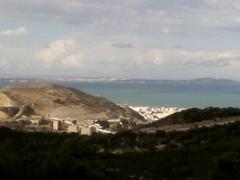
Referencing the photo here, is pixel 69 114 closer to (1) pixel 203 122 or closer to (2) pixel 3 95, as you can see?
(2) pixel 3 95

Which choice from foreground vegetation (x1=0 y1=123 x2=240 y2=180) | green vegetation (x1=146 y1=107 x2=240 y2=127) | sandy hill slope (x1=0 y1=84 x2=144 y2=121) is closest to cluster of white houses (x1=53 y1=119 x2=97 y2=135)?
green vegetation (x1=146 y1=107 x2=240 y2=127)

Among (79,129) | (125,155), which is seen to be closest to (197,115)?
(125,155)

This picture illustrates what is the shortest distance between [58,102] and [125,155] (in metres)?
88.3

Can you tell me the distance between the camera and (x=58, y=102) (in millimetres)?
103625

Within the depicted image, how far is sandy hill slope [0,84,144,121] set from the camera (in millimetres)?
96062

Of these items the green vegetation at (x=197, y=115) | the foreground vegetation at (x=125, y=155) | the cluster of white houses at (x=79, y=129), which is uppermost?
the green vegetation at (x=197, y=115)

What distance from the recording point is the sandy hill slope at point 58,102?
Result: 96.1 m

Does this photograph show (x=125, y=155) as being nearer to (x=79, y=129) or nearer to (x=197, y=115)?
(x=197, y=115)

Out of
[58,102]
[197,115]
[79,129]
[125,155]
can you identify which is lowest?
[79,129]

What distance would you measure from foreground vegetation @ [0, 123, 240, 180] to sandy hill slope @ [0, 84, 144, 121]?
7014 centimetres

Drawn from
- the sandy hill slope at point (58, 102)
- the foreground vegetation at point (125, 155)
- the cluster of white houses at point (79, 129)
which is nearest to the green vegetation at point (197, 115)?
the foreground vegetation at point (125, 155)

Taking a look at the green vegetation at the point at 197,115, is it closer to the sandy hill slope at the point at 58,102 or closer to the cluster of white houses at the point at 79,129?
the cluster of white houses at the point at 79,129

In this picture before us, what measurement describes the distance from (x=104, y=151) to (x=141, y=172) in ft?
10.0

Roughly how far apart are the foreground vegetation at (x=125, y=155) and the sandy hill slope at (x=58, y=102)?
70.1m
